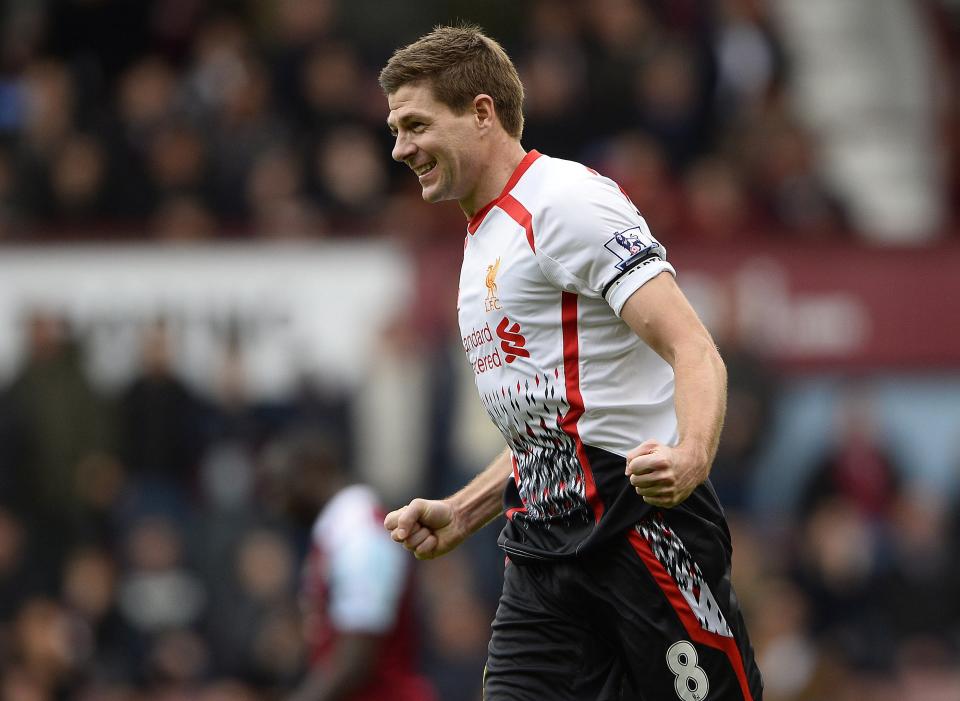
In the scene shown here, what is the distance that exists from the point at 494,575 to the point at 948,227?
6.03 metres

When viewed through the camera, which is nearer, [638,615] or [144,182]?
[638,615]

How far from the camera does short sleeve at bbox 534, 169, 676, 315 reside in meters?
4.54

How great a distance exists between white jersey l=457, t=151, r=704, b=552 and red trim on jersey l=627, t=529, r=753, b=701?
119 mm

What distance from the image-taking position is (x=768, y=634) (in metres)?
10.7

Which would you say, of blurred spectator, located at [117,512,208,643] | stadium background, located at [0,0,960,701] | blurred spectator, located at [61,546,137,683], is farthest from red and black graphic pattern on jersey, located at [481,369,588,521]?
blurred spectator, located at [117,512,208,643]

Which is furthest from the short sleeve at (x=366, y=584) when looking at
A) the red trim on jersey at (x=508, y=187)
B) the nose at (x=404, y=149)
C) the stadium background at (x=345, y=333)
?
the stadium background at (x=345, y=333)

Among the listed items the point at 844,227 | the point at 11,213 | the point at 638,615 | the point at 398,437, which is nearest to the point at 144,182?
the point at 11,213

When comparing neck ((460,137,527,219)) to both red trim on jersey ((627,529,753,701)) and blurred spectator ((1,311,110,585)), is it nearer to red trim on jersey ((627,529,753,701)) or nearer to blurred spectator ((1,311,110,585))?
red trim on jersey ((627,529,753,701))

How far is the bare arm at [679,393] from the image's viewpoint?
415cm

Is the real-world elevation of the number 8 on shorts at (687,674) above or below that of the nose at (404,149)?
below

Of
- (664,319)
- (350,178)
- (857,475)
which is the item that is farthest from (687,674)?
(350,178)

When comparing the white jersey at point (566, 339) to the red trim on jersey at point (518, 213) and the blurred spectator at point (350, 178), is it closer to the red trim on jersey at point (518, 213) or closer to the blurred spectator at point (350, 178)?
the red trim on jersey at point (518, 213)

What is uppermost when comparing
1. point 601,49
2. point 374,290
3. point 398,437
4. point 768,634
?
point 601,49

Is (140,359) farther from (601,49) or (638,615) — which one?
(638,615)
